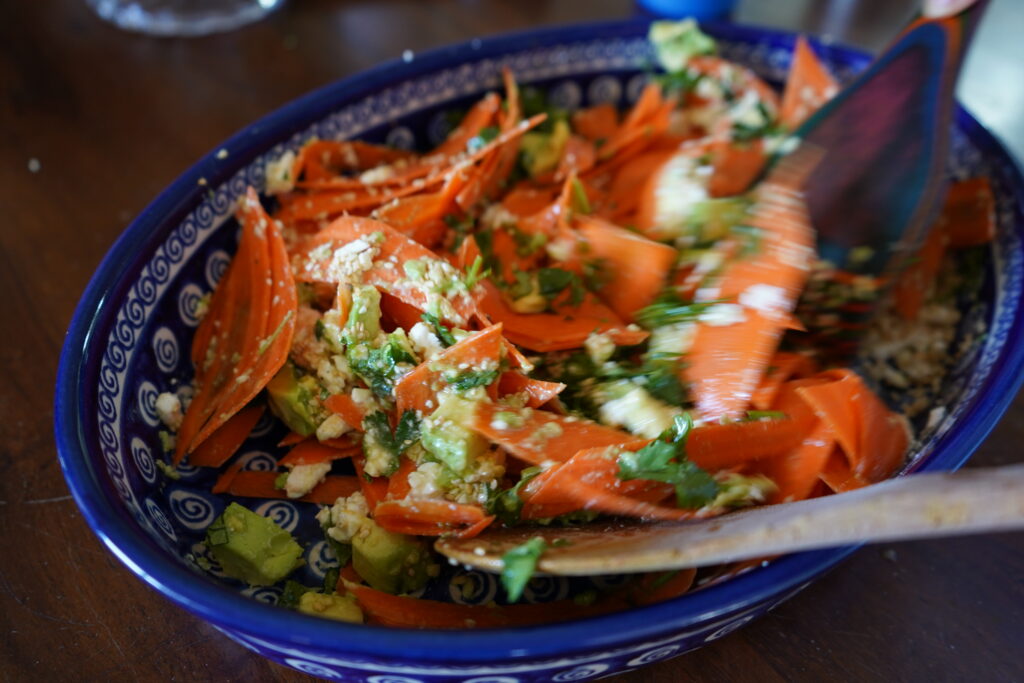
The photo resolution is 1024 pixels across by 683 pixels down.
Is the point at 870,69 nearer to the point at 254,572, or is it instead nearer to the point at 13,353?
the point at 254,572

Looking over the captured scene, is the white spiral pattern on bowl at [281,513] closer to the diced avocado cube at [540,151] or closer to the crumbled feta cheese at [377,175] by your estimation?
the crumbled feta cheese at [377,175]

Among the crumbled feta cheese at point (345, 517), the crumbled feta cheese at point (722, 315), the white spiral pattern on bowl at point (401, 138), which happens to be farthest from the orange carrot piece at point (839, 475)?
the white spiral pattern on bowl at point (401, 138)

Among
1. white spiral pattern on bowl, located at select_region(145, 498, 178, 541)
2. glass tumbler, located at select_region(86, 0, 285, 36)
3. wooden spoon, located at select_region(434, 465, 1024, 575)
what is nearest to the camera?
wooden spoon, located at select_region(434, 465, 1024, 575)

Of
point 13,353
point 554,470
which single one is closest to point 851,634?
point 554,470

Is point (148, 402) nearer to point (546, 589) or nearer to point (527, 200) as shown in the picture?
point (546, 589)

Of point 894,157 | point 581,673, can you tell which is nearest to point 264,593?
point 581,673

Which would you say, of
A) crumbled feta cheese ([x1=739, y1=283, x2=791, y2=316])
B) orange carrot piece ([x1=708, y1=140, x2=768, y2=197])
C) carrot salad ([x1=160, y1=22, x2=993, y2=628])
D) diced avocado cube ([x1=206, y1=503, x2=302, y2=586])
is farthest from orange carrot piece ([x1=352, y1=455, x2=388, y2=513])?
orange carrot piece ([x1=708, y1=140, x2=768, y2=197])

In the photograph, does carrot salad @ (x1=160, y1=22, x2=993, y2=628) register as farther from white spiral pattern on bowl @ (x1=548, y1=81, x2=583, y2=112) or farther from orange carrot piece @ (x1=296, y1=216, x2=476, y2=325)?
white spiral pattern on bowl @ (x1=548, y1=81, x2=583, y2=112)
